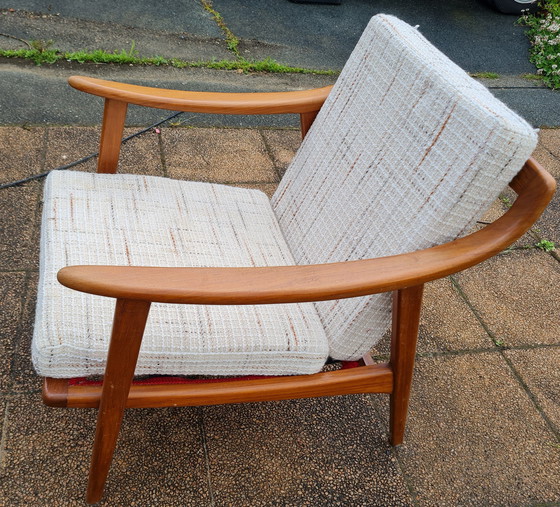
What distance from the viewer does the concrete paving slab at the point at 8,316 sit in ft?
5.59

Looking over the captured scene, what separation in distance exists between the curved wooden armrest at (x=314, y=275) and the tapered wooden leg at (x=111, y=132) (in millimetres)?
765

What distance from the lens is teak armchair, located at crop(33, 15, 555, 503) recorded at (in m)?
1.21

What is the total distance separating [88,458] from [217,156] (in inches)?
65.0

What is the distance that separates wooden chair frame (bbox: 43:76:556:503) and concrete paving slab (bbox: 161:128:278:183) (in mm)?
1033

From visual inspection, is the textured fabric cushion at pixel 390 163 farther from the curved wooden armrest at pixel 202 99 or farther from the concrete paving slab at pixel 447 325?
the concrete paving slab at pixel 447 325

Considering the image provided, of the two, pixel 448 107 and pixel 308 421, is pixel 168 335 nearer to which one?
pixel 308 421

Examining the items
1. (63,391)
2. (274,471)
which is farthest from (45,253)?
(274,471)

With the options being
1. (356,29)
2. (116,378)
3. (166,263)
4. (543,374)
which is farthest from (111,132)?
(356,29)

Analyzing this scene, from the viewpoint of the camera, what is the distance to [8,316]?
1.86 m

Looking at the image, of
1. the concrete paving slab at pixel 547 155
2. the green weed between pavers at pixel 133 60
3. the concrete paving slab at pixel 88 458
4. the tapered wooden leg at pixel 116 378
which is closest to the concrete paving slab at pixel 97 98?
the green weed between pavers at pixel 133 60

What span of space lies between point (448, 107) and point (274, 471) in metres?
1.06

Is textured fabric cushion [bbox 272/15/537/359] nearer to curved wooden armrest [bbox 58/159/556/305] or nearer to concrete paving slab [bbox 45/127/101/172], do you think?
curved wooden armrest [bbox 58/159/556/305]

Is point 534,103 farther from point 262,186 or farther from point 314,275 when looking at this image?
point 314,275

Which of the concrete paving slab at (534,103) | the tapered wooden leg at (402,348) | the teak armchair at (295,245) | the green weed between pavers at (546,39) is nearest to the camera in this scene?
the teak armchair at (295,245)
